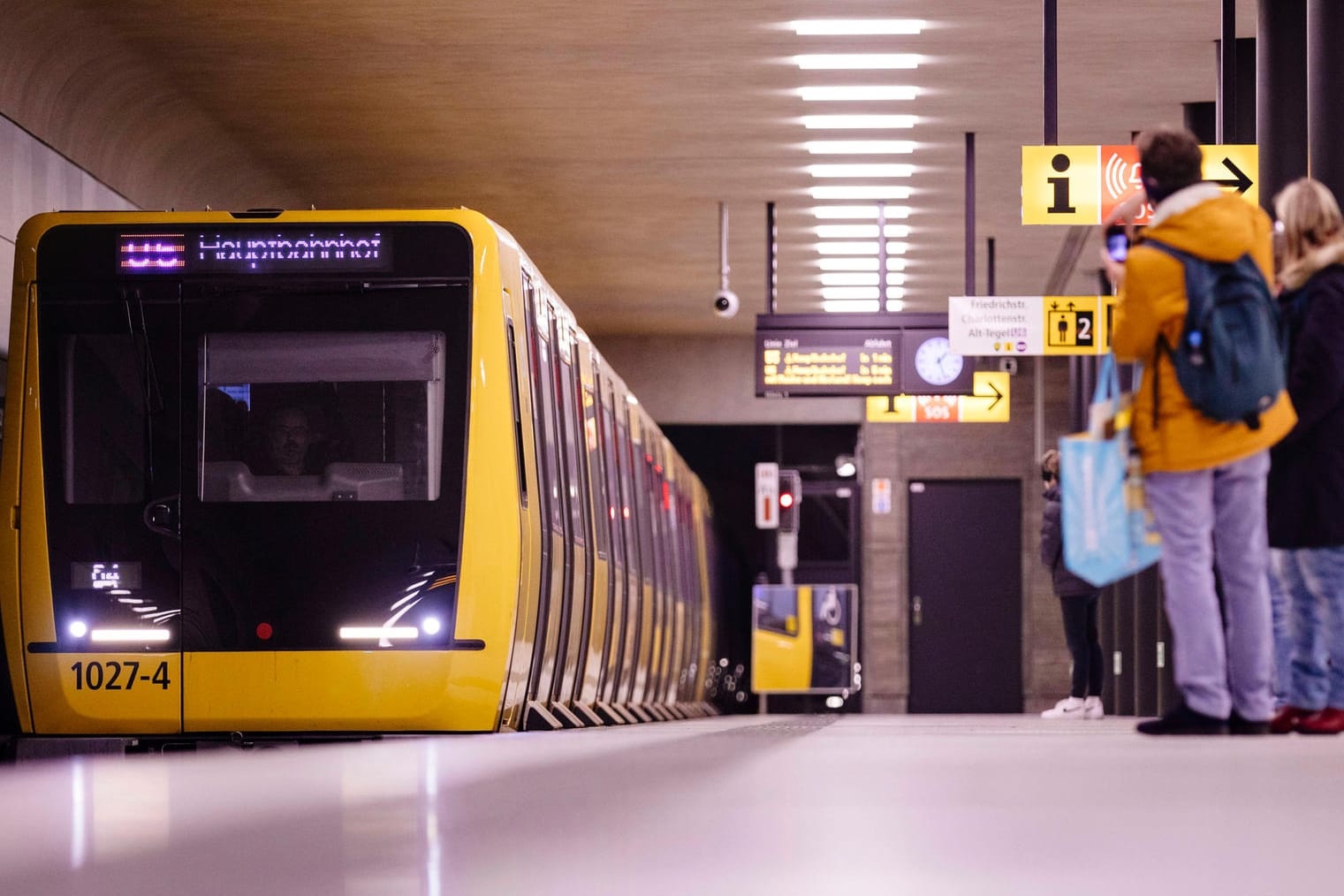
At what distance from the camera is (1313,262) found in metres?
5.64

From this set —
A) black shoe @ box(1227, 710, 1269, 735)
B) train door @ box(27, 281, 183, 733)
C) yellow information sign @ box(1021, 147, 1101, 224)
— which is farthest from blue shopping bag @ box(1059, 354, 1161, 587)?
yellow information sign @ box(1021, 147, 1101, 224)

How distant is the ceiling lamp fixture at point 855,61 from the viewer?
14219 mm

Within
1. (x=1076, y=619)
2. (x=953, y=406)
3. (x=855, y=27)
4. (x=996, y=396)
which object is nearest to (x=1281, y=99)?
(x=855, y=27)

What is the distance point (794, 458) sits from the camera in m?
29.9

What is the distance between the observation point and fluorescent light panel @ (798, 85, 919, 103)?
15031 millimetres

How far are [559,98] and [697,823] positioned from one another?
39.7 feet

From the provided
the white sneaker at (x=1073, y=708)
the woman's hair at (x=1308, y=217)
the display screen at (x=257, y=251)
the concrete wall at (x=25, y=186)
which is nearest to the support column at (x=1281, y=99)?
the white sneaker at (x=1073, y=708)

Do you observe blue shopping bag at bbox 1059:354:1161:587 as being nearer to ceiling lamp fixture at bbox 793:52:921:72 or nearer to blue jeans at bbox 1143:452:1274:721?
blue jeans at bbox 1143:452:1274:721

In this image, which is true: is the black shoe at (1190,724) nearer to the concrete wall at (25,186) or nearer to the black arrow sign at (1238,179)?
the black arrow sign at (1238,179)

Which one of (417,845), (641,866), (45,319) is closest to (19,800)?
(417,845)

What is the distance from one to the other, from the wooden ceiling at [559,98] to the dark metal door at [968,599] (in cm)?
858

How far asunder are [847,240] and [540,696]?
11323mm

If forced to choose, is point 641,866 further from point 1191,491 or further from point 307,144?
point 307,144

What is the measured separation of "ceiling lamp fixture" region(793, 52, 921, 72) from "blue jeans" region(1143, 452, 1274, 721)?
30.6 ft
